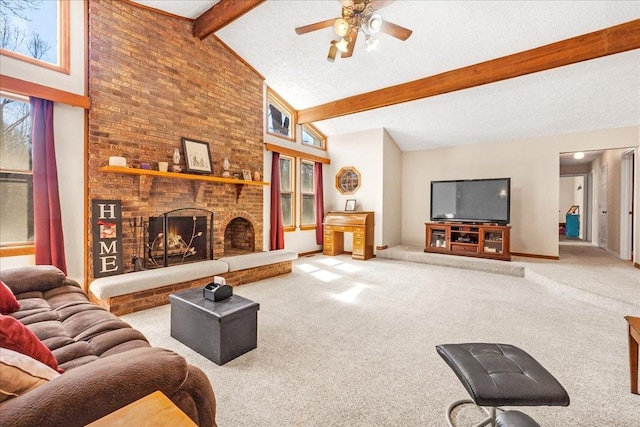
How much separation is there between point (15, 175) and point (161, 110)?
1.72 m

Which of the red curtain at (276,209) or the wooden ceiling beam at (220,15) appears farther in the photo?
the red curtain at (276,209)

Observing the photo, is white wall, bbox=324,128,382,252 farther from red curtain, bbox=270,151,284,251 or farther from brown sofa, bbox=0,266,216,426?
brown sofa, bbox=0,266,216,426

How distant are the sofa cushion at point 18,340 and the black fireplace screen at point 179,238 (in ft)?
9.23

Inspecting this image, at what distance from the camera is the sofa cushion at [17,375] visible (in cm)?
79

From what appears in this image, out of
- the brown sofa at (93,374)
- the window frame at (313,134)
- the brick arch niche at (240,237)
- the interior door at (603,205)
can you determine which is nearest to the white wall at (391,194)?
the window frame at (313,134)

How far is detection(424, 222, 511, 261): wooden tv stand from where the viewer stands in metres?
5.36

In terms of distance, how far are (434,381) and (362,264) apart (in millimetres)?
3739

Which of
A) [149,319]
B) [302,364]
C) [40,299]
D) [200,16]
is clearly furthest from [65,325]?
[200,16]

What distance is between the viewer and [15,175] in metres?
3.08

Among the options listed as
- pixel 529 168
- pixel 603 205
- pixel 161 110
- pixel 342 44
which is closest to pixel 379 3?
pixel 342 44

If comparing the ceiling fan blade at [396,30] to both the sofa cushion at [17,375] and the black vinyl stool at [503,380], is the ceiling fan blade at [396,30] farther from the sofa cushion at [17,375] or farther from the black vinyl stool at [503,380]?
the sofa cushion at [17,375]

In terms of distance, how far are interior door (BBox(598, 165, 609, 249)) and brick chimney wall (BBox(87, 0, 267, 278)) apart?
7625 mm

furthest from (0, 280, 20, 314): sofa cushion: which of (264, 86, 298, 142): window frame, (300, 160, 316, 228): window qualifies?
(300, 160, 316, 228): window

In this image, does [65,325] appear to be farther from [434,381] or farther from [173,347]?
[434,381]
